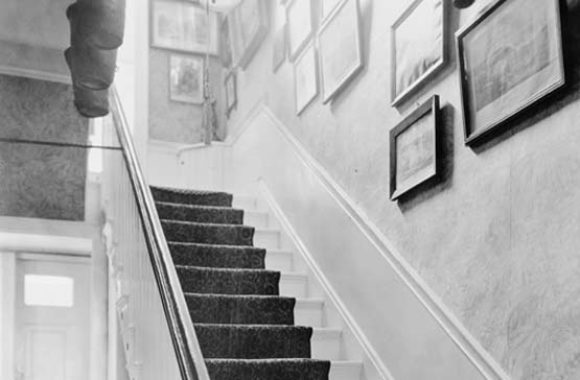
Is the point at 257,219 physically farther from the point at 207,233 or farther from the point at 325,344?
the point at 325,344

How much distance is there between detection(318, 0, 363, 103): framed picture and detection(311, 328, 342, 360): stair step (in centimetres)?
127

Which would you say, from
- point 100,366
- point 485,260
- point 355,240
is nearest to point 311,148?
point 355,240

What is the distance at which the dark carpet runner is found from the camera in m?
3.35

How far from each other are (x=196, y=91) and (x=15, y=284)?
224 cm

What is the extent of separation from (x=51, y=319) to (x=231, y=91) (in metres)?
2.44

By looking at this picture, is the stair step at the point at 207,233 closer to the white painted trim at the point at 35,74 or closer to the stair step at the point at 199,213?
the stair step at the point at 199,213

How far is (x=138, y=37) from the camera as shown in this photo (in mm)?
6461

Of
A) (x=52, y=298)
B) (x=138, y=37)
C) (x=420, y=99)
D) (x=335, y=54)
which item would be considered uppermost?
(x=138, y=37)

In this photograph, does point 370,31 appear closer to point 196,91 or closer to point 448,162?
point 448,162

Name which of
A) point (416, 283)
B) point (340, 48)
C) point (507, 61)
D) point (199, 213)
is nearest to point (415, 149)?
point (416, 283)

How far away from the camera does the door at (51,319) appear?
20.1 ft

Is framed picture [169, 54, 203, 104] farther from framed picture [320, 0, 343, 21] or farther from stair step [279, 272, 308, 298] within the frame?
stair step [279, 272, 308, 298]

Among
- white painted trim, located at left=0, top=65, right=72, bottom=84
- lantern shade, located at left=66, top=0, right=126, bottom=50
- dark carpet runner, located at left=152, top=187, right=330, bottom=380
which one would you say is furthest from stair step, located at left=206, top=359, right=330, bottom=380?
white painted trim, located at left=0, top=65, right=72, bottom=84

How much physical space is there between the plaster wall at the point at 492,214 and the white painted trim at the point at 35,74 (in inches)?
105
